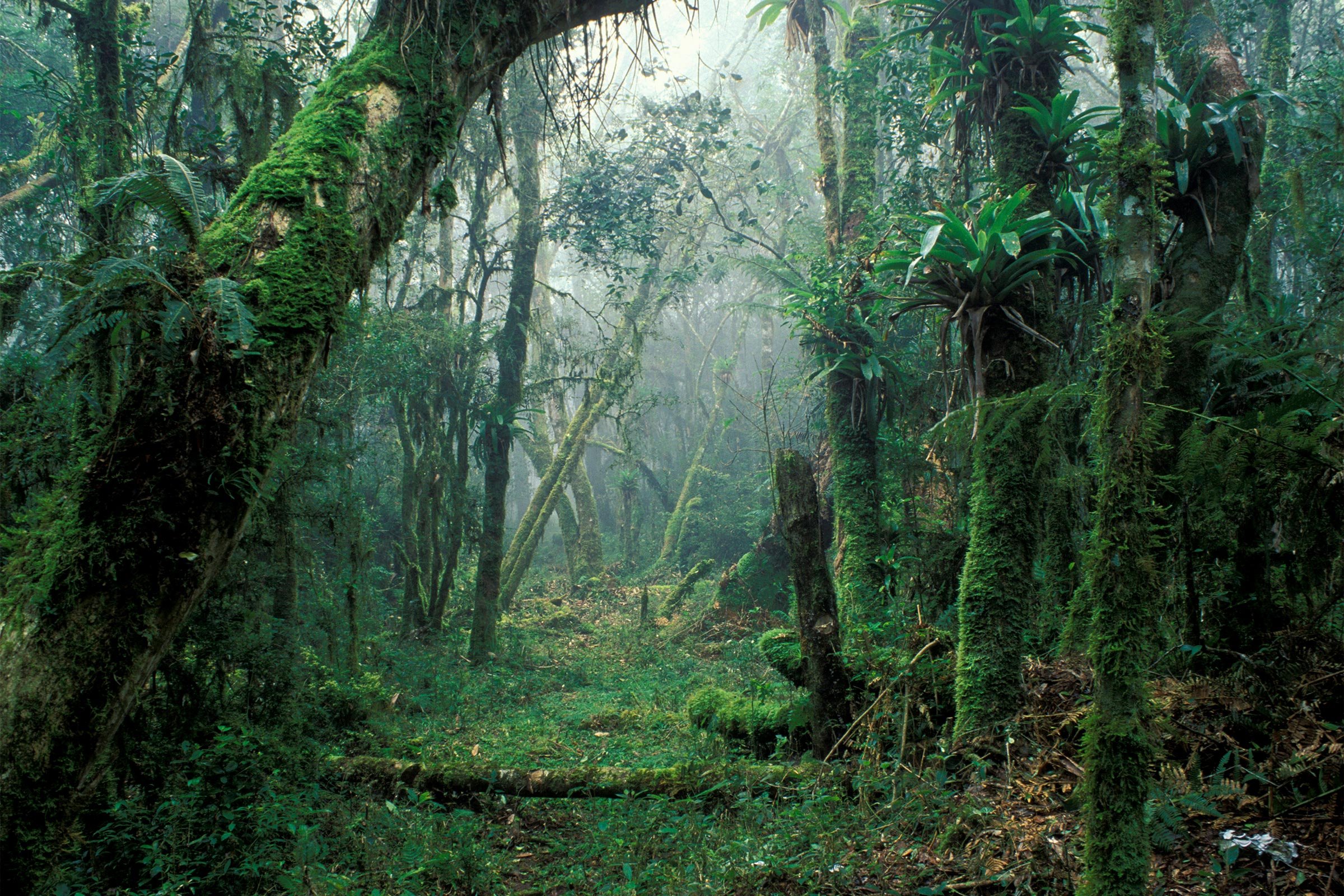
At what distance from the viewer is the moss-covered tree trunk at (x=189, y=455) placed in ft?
8.21

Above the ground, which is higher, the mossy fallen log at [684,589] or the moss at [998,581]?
the moss at [998,581]

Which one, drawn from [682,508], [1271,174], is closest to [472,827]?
[1271,174]

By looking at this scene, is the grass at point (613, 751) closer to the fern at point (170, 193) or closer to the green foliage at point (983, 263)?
the green foliage at point (983, 263)

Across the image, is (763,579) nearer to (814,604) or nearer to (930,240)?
(814,604)

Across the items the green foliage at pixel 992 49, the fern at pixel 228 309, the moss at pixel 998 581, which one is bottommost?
the moss at pixel 998 581

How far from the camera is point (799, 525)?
522 cm


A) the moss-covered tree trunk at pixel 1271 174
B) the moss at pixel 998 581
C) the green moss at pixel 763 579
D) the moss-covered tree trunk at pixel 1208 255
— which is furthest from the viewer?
the green moss at pixel 763 579

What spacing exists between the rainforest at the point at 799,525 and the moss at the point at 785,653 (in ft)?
0.18

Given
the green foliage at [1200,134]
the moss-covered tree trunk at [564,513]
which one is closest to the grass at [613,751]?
the green foliage at [1200,134]

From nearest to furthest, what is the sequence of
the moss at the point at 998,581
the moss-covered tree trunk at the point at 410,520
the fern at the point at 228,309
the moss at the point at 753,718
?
the fern at the point at 228,309 < the moss at the point at 998,581 < the moss at the point at 753,718 < the moss-covered tree trunk at the point at 410,520

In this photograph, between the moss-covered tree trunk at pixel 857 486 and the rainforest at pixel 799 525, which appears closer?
the rainforest at pixel 799 525

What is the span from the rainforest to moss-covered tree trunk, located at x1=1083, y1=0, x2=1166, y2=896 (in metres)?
0.01

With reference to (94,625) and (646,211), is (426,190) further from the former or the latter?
(646,211)

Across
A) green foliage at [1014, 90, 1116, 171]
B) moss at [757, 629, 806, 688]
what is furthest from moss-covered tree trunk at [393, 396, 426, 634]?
green foliage at [1014, 90, 1116, 171]
